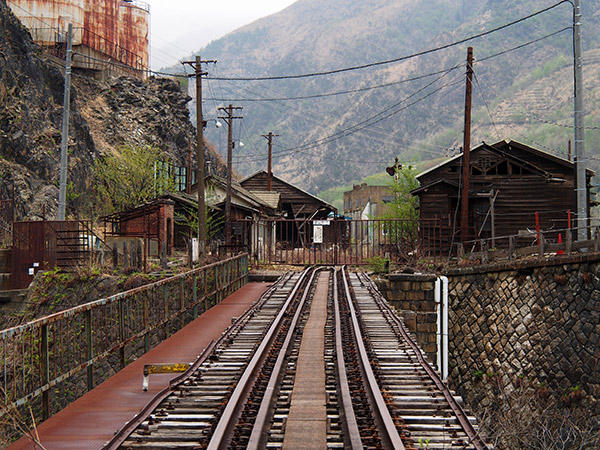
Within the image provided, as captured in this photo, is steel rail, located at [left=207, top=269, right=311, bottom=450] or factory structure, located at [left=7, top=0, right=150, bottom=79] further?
factory structure, located at [left=7, top=0, right=150, bottom=79]

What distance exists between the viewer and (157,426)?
6.40 m

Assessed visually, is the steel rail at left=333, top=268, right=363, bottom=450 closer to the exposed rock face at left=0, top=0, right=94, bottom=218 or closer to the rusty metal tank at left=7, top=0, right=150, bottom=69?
Result: the exposed rock face at left=0, top=0, right=94, bottom=218

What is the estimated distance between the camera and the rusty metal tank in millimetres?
60188

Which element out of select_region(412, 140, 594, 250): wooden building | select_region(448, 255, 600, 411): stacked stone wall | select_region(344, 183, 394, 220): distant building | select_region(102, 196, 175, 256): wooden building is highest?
select_region(344, 183, 394, 220): distant building

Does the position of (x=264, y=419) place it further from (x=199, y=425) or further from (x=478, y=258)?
(x=478, y=258)

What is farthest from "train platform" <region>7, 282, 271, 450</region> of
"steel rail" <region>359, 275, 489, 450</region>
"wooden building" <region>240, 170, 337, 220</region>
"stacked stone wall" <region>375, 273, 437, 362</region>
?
"wooden building" <region>240, 170, 337, 220</region>

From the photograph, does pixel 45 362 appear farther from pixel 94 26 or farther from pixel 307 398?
pixel 94 26

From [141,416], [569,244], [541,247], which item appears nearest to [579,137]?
[569,244]

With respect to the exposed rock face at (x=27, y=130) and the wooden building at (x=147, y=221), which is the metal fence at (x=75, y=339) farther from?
the exposed rock face at (x=27, y=130)

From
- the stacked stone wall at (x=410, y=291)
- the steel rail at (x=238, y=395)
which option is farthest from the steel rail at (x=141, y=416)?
the stacked stone wall at (x=410, y=291)

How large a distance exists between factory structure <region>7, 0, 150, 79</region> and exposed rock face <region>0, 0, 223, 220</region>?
2872 mm

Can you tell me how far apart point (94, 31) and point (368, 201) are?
41.7m

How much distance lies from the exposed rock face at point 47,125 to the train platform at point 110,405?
18.1m

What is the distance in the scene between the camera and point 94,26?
63.8 metres
